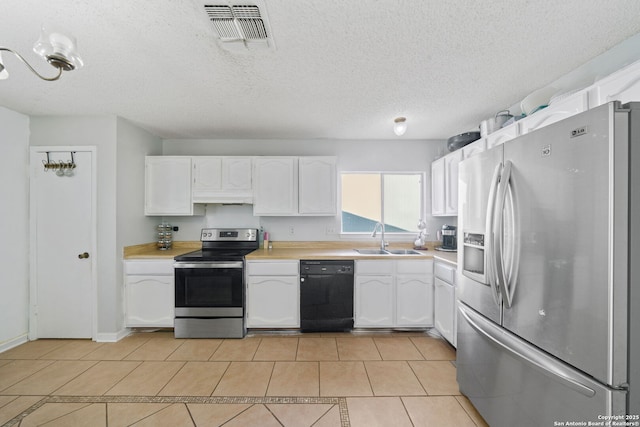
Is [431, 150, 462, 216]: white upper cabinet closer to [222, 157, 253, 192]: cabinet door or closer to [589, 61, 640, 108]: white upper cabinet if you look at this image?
[589, 61, 640, 108]: white upper cabinet

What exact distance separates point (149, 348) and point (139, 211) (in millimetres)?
1551

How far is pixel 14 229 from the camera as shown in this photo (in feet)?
8.99

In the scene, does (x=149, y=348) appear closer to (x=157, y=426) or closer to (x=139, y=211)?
(x=157, y=426)

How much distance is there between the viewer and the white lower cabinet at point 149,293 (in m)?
2.97

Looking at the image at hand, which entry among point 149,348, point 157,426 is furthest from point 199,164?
point 157,426

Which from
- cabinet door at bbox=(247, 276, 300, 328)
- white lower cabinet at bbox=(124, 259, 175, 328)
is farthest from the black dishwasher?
white lower cabinet at bbox=(124, 259, 175, 328)

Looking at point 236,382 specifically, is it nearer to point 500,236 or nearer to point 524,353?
point 524,353

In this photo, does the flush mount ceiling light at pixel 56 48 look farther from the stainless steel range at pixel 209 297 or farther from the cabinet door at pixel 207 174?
the cabinet door at pixel 207 174

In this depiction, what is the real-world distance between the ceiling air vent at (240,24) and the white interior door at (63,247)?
7.63 ft

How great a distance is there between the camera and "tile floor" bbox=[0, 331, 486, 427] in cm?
177

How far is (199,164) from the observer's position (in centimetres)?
338

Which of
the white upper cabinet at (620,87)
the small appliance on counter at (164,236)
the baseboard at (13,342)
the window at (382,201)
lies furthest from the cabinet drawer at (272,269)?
the white upper cabinet at (620,87)

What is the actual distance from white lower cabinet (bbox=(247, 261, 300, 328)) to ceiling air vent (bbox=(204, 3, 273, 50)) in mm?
2090

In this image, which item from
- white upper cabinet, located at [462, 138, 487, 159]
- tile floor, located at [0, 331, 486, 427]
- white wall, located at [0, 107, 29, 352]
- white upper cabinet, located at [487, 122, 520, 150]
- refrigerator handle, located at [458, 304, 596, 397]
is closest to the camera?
refrigerator handle, located at [458, 304, 596, 397]
